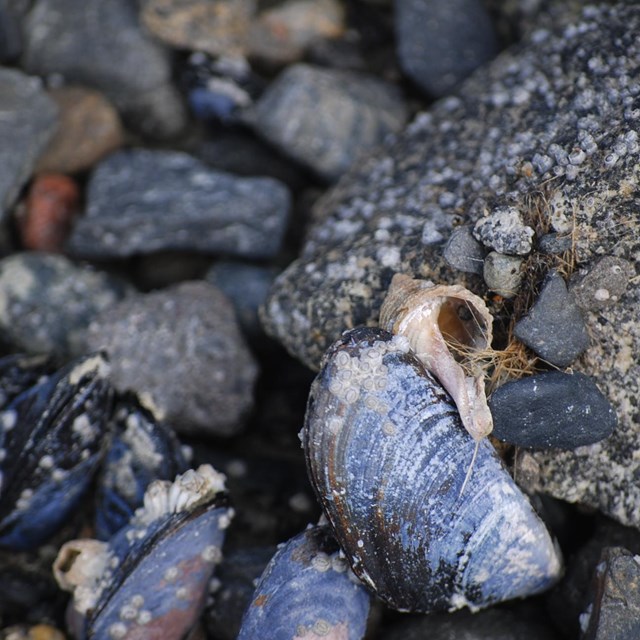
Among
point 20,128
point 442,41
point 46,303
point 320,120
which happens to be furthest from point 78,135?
point 442,41

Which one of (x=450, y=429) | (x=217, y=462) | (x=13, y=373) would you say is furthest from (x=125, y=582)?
(x=450, y=429)

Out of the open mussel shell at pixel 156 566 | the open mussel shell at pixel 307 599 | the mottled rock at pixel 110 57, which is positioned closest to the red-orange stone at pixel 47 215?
the mottled rock at pixel 110 57

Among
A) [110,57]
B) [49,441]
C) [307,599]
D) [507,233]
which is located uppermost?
[110,57]

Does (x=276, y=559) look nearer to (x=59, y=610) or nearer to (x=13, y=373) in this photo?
(x=59, y=610)

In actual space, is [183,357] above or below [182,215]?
below

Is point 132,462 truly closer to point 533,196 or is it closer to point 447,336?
point 447,336
